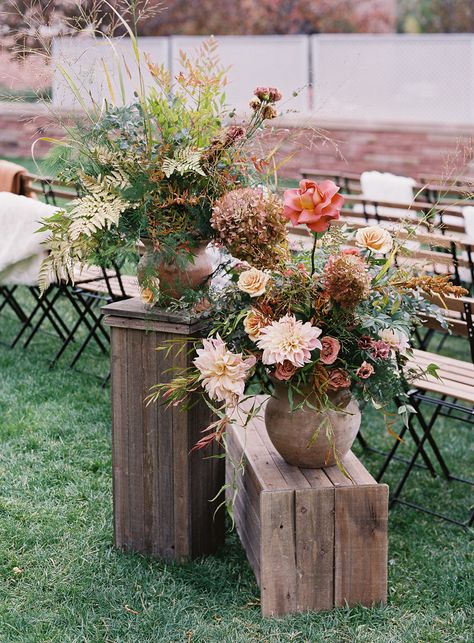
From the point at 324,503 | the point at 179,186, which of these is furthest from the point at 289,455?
the point at 179,186

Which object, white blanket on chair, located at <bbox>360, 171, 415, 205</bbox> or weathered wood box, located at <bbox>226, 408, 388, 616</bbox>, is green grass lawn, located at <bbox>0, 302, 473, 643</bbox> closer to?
weathered wood box, located at <bbox>226, 408, 388, 616</bbox>

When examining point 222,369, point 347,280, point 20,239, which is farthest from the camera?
point 20,239

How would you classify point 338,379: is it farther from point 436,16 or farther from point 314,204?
point 436,16

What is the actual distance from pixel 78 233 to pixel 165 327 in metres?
0.51

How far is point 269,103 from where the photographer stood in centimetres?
314

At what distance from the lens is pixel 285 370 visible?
294 centimetres

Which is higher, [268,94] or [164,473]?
[268,94]

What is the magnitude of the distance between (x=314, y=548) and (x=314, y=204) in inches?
44.4

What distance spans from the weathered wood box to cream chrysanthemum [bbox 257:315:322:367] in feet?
1.39

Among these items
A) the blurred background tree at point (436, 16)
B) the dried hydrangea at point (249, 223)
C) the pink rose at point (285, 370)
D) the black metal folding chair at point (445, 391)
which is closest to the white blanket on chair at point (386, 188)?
the black metal folding chair at point (445, 391)

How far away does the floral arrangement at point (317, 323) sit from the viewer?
2891 millimetres

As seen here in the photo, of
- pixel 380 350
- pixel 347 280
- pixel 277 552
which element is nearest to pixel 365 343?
pixel 380 350

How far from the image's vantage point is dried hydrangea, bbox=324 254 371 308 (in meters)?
2.84

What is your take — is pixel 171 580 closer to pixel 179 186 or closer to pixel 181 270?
pixel 181 270
